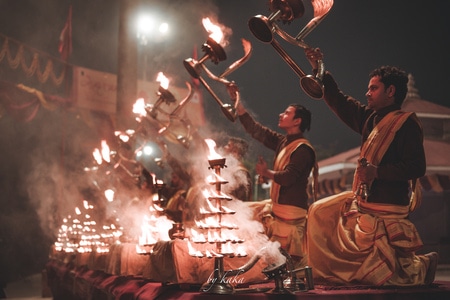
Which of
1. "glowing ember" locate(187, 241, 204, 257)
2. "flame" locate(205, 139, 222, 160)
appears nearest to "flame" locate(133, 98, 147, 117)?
"flame" locate(205, 139, 222, 160)

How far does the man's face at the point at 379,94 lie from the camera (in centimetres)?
421

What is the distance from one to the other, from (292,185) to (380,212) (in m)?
1.23

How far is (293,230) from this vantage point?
16.6ft

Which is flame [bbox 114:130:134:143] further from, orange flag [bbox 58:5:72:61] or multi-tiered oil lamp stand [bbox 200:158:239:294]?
orange flag [bbox 58:5:72:61]

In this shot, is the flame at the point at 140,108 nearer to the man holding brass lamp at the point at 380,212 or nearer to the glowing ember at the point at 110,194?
the glowing ember at the point at 110,194

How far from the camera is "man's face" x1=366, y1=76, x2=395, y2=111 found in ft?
13.8

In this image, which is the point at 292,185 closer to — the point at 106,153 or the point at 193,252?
the point at 193,252

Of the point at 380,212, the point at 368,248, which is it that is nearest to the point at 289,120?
the point at 380,212

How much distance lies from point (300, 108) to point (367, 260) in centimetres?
181

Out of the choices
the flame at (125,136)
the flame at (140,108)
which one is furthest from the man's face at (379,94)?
the flame at (125,136)

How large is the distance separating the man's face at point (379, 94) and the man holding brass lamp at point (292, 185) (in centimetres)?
97

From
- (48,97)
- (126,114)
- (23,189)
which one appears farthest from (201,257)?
(23,189)

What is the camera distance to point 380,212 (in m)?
3.98

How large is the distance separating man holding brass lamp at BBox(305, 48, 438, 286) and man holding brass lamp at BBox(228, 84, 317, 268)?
2.49ft
